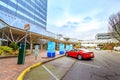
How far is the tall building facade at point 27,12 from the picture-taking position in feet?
89.8

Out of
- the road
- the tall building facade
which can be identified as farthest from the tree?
the road

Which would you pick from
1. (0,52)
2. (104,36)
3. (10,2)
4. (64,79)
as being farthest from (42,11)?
(104,36)

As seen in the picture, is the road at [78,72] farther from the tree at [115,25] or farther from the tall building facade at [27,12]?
the tree at [115,25]

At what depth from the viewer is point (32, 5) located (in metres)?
76.2

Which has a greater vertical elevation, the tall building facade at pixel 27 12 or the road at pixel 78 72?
the tall building facade at pixel 27 12

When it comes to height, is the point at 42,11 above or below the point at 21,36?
above

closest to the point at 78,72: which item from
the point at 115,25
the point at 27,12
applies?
the point at 115,25

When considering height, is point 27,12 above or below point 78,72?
above

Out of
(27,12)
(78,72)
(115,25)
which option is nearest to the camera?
(78,72)

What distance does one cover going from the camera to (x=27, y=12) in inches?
2768

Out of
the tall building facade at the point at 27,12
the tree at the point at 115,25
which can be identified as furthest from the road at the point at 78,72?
the tree at the point at 115,25

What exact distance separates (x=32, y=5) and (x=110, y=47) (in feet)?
138

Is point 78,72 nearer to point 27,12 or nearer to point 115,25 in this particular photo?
point 115,25

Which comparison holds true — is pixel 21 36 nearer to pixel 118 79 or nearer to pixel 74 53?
pixel 74 53
